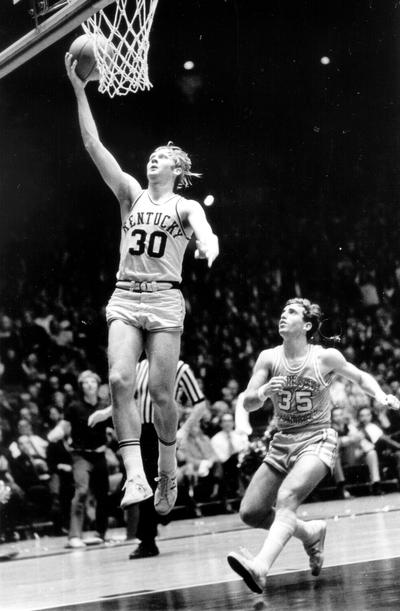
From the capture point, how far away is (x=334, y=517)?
363 inches

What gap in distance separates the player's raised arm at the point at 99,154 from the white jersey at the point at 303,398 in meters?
1.39

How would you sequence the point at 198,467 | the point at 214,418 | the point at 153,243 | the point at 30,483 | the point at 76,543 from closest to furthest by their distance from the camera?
the point at 153,243, the point at 76,543, the point at 30,483, the point at 198,467, the point at 214,418

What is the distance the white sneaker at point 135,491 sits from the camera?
456 cm

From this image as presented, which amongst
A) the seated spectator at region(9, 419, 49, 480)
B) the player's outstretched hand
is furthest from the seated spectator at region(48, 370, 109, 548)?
the player's outstretched hand

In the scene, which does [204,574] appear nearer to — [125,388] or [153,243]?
[125,388]

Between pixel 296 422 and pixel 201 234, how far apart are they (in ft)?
5.23

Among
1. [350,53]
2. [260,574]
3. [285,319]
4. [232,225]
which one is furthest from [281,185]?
[260,574]

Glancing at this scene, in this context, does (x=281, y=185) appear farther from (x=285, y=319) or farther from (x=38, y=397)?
(x=285, y=319)

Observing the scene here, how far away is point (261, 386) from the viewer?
563 cm

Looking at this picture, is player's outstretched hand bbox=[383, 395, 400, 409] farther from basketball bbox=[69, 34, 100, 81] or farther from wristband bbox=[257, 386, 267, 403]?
basketball bbox=[69, 34, 100, 81]

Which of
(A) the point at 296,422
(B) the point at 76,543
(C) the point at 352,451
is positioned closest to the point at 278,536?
(A) the point at 296,422

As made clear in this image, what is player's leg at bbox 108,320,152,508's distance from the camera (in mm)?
4781

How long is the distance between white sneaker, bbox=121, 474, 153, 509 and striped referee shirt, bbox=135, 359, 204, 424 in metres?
1.69

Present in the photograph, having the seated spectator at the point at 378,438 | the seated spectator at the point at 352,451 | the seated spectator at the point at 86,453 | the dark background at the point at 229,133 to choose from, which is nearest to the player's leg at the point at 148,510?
the seated spectator at the point at 86,453
